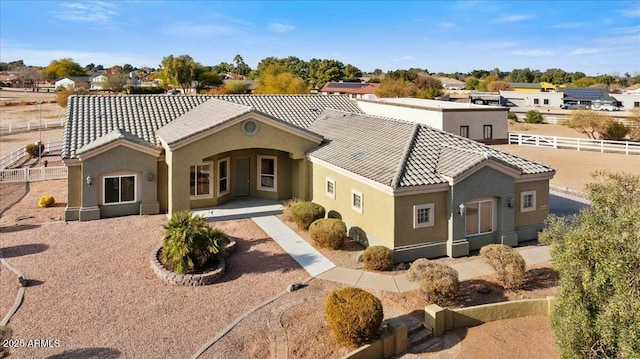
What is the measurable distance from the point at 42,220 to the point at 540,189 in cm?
2348

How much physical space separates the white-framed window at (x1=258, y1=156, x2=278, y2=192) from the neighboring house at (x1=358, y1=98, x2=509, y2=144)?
1471 cm

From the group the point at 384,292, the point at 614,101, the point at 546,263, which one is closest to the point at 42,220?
the point at 384,292

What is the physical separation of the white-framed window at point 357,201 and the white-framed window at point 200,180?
28.3 feet

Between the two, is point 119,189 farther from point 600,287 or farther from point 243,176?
point 600,287

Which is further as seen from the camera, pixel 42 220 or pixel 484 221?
pixel 42 220

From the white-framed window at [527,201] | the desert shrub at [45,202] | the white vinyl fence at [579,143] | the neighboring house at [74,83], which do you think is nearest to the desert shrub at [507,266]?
the white-framed window at [527,201]

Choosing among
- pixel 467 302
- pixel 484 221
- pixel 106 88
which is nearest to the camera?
pixel 467 302

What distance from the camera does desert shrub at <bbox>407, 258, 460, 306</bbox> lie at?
14375mm

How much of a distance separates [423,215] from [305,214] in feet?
18.8

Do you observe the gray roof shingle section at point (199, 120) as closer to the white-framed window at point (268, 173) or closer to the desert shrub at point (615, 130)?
the white-framed window at point (268, 173)

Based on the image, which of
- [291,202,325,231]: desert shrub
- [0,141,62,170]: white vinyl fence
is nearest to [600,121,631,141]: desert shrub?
[291,202,325,231]: desert shrub

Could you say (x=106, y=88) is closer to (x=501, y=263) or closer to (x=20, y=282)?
(x=20, y=282)

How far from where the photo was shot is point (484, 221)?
1995 cm

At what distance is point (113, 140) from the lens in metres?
22.9
